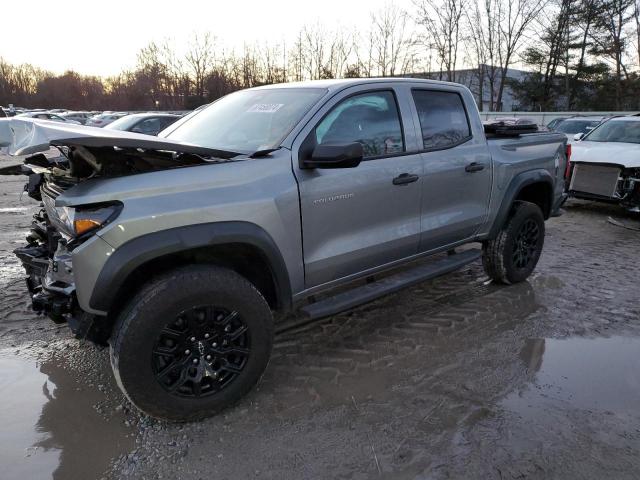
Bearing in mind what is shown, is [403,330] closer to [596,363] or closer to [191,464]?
[596,363]

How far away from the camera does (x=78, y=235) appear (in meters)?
2.39

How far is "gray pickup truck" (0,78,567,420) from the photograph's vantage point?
245cm

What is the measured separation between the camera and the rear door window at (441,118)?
388cm

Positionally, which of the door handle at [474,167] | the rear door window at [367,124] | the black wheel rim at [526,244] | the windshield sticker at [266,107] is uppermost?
the windshield sticker at [266,107]

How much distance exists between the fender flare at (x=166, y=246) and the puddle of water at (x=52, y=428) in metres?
0.78

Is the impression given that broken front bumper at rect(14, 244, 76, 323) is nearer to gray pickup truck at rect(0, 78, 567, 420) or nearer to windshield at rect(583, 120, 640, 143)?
gray pickup truck at rect(0, 78, 567, 420)

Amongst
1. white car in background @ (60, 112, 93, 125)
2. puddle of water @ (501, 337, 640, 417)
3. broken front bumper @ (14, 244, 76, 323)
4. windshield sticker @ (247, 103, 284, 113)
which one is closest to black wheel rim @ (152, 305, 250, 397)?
broken front bumper @ (14, 244, 76, 323)

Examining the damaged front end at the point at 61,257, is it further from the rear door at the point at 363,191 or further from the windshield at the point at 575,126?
the windshield at the point at 575,126

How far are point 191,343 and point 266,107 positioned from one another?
178 cm

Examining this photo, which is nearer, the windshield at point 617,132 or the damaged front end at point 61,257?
the damaged front end at point 61,257

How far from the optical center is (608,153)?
26.8 ft

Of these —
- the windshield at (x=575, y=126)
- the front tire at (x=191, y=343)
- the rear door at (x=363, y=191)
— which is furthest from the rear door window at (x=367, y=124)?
the windshield at (x=575, y=126)

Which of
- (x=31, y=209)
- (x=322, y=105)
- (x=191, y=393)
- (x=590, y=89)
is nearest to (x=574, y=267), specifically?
(x=322, y=105)

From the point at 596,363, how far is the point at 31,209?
333 inches
